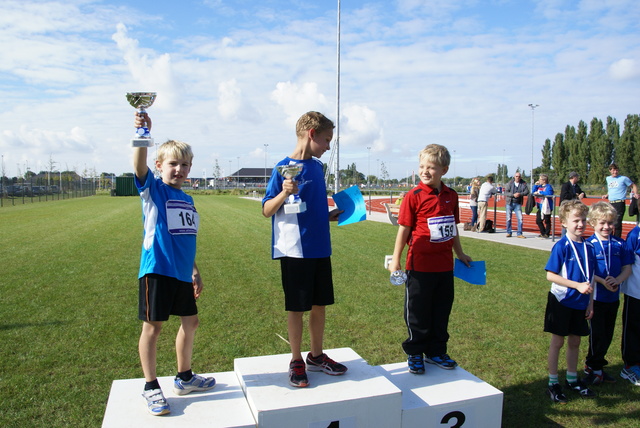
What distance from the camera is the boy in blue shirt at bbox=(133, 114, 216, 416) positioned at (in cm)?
288

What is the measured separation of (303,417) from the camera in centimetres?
273

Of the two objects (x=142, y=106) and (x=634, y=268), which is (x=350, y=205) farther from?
(x=634, y=268)

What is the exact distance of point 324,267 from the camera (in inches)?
128

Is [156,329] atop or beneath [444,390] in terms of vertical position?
atop

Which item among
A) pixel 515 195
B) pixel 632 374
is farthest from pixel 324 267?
pixel 515 195

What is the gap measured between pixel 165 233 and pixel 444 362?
2255 mm

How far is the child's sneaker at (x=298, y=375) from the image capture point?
303 centimetres

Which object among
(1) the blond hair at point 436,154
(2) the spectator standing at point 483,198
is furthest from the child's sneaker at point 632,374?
(2) the spectator standing at point 483,198

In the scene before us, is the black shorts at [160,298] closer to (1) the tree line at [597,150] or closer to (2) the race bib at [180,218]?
(2) the race bib at [180,218]

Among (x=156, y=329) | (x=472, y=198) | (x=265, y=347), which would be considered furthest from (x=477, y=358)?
(x=472, y=198)

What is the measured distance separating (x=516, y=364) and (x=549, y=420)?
93 cm

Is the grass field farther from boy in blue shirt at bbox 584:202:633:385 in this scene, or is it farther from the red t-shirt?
the red t-shirt

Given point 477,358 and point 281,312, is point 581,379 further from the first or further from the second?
point 281,312

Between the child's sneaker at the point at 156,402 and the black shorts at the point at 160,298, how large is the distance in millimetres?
435
